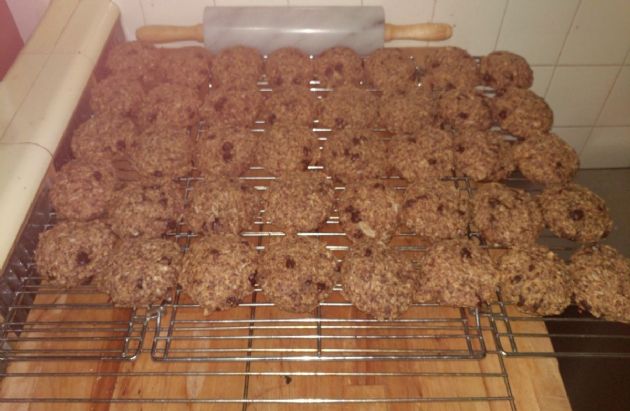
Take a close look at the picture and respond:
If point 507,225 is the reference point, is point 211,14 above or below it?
above

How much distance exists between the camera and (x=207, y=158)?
232 cm

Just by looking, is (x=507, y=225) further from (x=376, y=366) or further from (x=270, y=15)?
(x=270, y=15)

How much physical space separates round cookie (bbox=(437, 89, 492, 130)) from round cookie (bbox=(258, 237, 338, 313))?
1.05 meters

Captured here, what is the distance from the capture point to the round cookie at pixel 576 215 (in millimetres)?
2129

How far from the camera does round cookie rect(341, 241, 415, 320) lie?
188 cm

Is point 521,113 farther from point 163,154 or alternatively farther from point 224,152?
point 163,154

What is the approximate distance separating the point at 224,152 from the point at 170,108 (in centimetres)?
43

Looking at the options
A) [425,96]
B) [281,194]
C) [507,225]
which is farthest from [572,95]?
[281,194]

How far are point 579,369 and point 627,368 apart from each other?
0.76 ft

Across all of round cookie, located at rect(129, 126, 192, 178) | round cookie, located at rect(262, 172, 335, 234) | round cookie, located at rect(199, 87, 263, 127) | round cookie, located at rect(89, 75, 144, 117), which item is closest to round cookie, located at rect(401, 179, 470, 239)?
round cookie, located at rect(262, 172, 335, 234)

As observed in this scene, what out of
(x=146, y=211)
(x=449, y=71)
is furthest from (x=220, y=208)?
(x=449, y=71)

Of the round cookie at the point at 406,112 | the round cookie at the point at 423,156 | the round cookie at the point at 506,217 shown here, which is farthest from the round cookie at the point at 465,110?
the round cookie at the point at 506,217

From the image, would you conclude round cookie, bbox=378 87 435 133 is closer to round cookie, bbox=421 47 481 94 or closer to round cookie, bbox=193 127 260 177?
round cookie, bbox=421 47 481 94

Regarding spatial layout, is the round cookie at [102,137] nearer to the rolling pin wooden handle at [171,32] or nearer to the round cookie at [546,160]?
the rolling pin wooden handle at [171,32]
